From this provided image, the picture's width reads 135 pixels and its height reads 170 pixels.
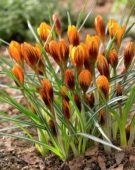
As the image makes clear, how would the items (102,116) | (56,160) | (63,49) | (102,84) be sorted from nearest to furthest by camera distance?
(102,84) < (63,49) < (102,116) < (56,160)

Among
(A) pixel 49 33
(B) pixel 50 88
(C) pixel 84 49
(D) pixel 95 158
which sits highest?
(A) pixel 49 33

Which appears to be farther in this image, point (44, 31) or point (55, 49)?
point (44, 31)

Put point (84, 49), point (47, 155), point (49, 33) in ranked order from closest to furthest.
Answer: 1. point (84, 49)
2. point (49, 33)
3. point (47, 155)

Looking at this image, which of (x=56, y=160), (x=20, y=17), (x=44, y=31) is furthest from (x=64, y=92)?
(x=20, y=17)

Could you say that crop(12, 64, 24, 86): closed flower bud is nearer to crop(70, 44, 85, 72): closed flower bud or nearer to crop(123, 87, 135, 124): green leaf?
crop(70, 44, 85, 72): closed flower bud

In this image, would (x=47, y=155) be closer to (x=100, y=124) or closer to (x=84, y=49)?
→ (x=100, y=124)

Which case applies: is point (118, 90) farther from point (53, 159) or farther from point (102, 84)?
point (53, 159)

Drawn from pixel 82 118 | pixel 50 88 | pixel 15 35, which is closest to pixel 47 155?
pixel 82 118

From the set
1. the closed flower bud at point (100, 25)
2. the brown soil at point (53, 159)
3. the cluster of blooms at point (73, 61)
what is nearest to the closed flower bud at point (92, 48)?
the cluster of blooms at point (73, 61)

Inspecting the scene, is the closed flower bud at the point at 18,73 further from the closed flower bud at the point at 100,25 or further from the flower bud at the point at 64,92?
the closed flower bud at the point at 100,25

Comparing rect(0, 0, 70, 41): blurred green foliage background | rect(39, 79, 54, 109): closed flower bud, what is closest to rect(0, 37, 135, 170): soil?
rect(39, 79, 54, 109): closed flower bud

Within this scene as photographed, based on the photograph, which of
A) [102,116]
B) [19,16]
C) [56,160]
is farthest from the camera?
[19,16]
